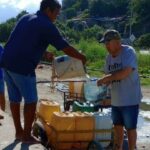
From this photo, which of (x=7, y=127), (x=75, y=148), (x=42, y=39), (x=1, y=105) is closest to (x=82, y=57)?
(x=42, y=39)

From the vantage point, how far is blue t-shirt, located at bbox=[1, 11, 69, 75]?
23.5 ft

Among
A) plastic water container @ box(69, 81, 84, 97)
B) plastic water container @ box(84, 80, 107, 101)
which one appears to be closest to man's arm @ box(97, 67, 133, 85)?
plastic water container @ box(84, 80, 107, 101)

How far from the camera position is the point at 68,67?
26.0 ft

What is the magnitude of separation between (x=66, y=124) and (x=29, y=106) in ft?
1.90

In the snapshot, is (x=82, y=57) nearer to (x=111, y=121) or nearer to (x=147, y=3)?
(x=111, y=121)

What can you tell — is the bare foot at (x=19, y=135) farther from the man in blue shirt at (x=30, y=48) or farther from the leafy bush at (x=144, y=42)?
the leafy bush at (x=144, y=42)

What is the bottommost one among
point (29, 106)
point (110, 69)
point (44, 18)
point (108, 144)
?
point (108, 144)

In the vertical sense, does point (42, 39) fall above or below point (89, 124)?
above

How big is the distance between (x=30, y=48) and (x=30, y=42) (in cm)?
8

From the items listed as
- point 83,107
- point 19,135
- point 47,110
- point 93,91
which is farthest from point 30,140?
point 93,91

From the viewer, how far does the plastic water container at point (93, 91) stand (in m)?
9.48

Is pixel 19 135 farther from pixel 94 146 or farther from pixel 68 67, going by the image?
pixel 94 146

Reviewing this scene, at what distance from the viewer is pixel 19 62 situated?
7.35 m

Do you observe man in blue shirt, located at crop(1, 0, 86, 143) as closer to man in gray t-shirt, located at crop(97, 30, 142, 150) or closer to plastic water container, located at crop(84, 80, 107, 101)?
man in gray t-shirt, located at crop(97, 30, 142, 150)
